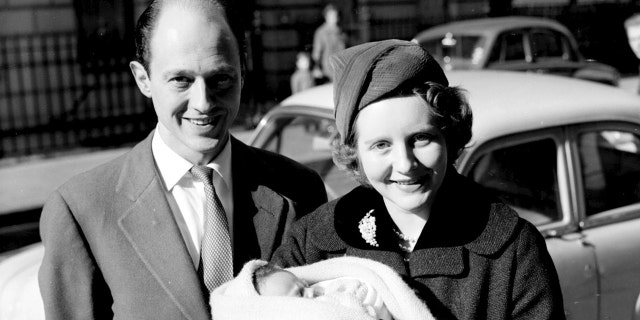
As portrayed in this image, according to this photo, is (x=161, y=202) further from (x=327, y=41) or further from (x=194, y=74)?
(x=327, y=41)

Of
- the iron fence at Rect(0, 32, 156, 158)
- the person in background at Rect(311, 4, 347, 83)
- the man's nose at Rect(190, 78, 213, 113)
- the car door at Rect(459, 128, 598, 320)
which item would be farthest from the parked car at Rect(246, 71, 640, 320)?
the person in background at Rect(311, 4, 347, 83)

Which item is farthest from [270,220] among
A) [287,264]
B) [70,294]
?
[70,294]

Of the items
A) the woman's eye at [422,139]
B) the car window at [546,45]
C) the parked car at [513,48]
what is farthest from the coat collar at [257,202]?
the car window at [546,45]

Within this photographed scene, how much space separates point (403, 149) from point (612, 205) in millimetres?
2356

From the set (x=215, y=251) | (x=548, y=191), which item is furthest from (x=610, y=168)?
(x=215, y=251)

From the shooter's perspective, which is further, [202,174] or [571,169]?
[571,169]

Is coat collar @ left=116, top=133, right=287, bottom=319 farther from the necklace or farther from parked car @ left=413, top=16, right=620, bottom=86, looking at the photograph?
parked car @ left=413, top=16, right=620, bottom=86

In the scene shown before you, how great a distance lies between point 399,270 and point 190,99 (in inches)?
28.9

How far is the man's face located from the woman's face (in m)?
0.44

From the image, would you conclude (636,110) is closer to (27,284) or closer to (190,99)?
(190,99)

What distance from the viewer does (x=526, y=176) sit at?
3.86 m

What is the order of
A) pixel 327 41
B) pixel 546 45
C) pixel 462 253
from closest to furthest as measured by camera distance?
pixel 462 253 → pixel 546 45 → pixel 327 41

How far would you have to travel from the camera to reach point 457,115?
6.64ft

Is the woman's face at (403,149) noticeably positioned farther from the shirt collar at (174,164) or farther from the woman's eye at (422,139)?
the shirt collar at (174,164)
